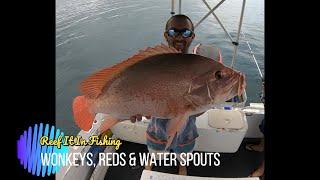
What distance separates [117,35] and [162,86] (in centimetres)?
986

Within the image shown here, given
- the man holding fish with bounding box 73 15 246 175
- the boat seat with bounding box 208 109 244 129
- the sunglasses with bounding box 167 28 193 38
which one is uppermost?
the sunglasses with bounding box 167 28 193 38

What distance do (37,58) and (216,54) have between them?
6.34 feet

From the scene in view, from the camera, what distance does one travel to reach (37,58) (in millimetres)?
831

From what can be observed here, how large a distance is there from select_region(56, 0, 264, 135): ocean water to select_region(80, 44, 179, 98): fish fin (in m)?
4.86

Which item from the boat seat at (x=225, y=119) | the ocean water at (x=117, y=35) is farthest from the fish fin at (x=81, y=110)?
the ocean water at (x=117, y=35)

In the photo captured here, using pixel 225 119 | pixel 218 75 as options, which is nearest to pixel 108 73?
pixel 218 75

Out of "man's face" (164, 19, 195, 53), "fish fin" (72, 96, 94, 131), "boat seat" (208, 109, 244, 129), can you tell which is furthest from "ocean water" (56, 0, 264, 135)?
"fish fin" (72, 96, 94, 131)

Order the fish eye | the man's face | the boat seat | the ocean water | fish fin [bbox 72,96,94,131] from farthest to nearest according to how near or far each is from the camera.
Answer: the ocean water → the boat seat → the man's face → fish fin [bbox 72,96,94,131] → the fish eye

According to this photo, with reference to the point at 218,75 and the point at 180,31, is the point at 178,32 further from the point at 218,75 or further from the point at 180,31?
the point at 218,75

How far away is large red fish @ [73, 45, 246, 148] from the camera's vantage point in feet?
3.83

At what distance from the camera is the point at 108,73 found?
1252mm

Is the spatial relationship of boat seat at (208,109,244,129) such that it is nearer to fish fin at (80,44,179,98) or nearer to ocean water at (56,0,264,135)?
fish fin at (80,44,179,98)

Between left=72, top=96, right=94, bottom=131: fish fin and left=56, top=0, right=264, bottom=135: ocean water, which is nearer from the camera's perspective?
left=72, top=96, right=94, bottom=131: fish fin
